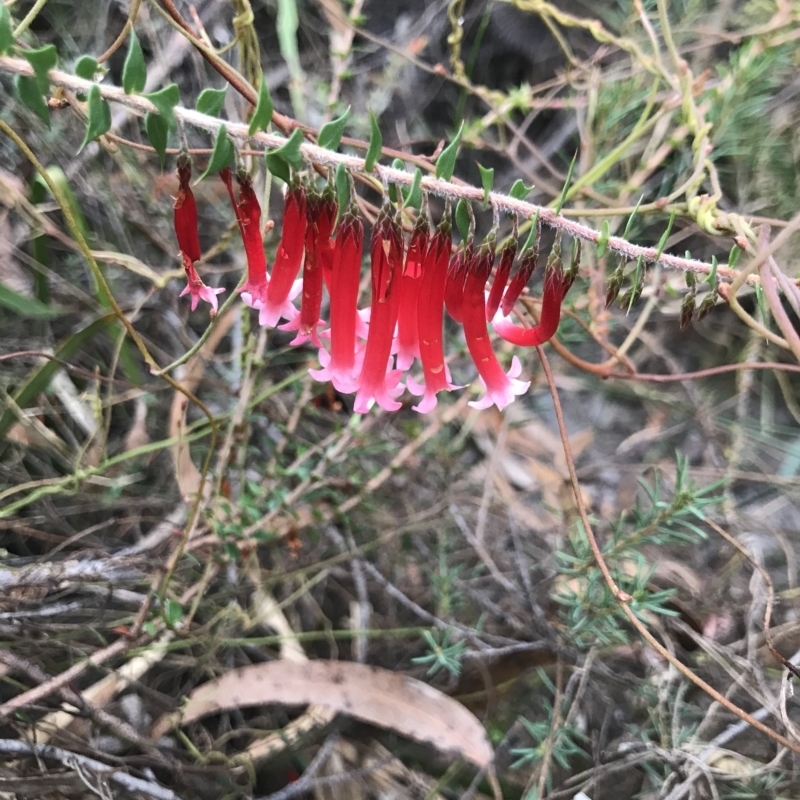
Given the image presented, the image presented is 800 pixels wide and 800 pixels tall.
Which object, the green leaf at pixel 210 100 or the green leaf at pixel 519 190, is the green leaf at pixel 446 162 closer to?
the green leaf at pixel 519 190

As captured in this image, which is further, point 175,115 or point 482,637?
point 482,637

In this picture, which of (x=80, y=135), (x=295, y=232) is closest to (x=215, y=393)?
(x=80, y=135)

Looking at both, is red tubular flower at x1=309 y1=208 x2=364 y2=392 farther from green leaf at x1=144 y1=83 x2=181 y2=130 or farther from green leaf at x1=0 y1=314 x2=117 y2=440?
green leaf at x1=0 y1=314 x2=117 y2=440

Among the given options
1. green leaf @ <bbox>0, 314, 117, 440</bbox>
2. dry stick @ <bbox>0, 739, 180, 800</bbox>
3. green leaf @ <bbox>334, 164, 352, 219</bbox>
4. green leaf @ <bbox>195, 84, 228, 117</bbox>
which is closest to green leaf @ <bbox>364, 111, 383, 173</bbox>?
green leaf @ <bbox>334, 164, 352, 219</bbox>

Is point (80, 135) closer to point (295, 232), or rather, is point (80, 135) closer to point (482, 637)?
point (295, 232)

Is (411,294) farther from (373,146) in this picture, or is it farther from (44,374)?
(44,374)
